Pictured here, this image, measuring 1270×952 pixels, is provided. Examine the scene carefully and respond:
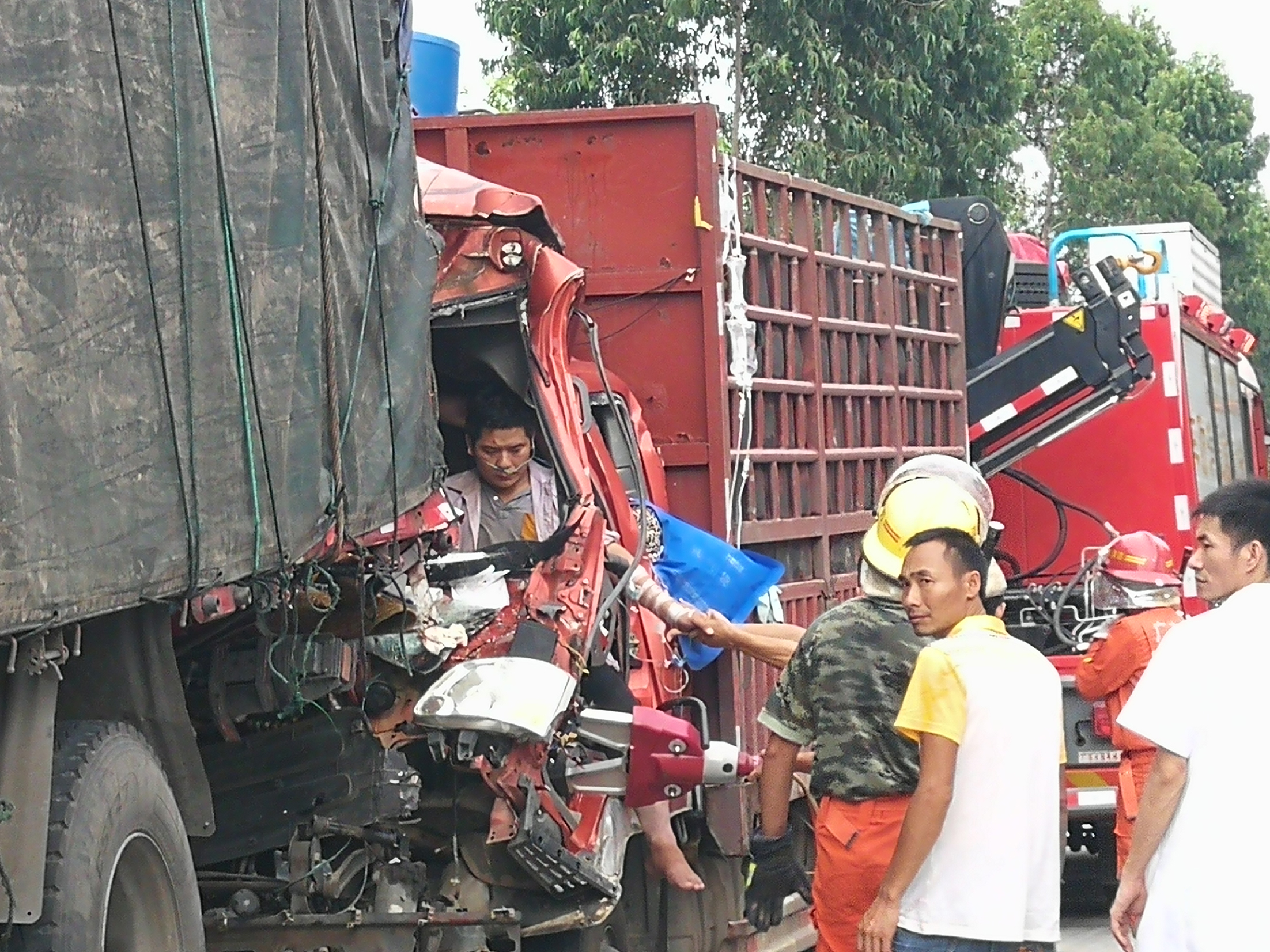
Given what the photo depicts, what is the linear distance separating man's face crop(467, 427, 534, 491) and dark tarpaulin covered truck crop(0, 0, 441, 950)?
1230 mm

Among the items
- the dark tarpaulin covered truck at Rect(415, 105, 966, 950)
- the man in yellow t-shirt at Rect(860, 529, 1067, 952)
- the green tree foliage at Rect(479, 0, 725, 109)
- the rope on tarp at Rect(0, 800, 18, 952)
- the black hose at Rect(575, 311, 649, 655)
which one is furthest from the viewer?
the green tree foliage at Rect(479, 0, 725, 109)

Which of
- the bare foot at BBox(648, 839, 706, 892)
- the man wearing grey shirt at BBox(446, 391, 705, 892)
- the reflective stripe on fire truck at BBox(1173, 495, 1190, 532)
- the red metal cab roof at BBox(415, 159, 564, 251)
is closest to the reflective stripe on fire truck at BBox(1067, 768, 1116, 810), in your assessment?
the reflective stripe on fire truck at BBox(1173, 495, 1190, 532)

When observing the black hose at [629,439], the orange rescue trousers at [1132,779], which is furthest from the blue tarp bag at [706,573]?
the orange rescue trousers at [1132,779]

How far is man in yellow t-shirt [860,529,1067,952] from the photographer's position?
446 cm

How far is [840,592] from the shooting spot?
29.0ft

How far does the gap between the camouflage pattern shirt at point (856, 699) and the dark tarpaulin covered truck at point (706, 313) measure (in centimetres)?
218

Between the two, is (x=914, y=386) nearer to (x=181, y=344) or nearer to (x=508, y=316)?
(x=508, y=316)

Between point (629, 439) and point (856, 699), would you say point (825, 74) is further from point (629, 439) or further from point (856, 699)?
point (856, 699)

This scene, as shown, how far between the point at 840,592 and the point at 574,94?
1282 centimetres

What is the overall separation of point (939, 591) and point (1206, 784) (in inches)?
27.7

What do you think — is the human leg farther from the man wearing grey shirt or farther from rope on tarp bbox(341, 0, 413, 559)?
rope on tarp bbox(341, 0, 413, 559)

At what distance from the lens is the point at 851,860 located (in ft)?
16.3

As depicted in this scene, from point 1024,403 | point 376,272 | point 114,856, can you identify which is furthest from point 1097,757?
point 114,856

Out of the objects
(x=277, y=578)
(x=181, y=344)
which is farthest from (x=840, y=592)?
(x=181, y=344)
